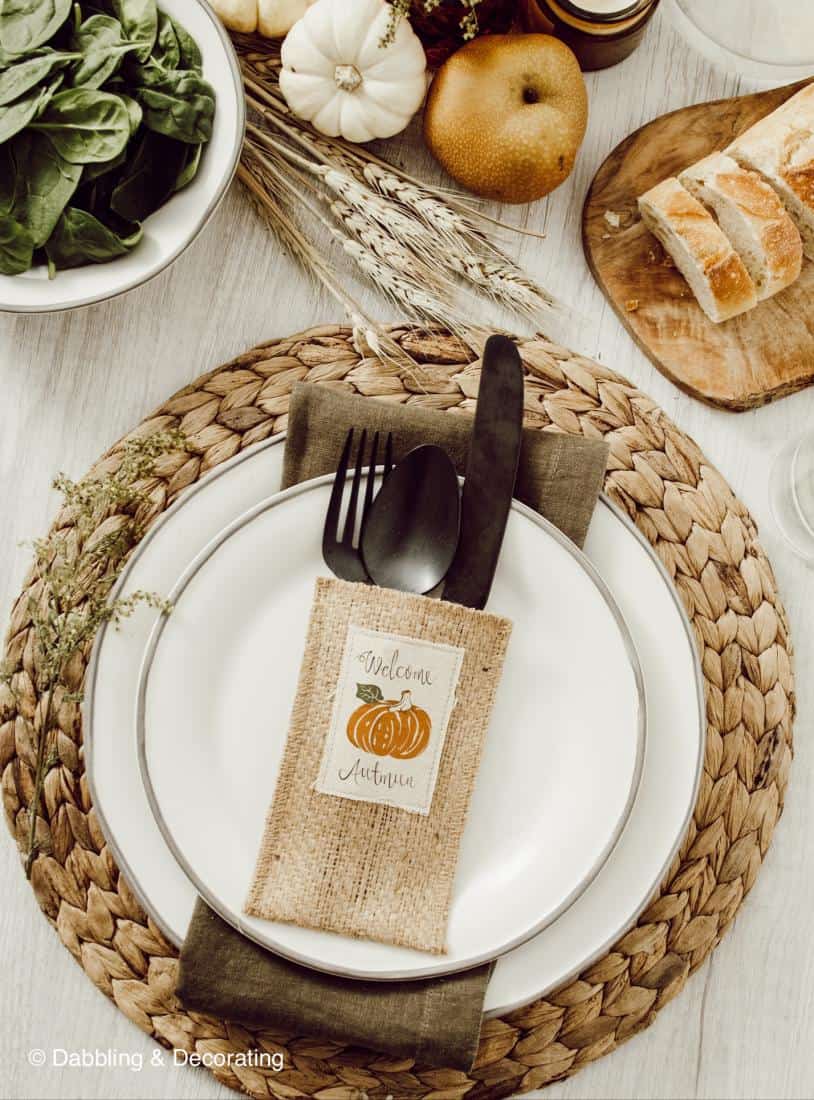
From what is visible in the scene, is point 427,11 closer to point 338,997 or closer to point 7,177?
point 7,177

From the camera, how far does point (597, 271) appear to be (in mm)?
1028

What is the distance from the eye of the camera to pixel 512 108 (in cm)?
92

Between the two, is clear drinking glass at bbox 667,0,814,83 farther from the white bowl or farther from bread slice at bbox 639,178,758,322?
the white bowl

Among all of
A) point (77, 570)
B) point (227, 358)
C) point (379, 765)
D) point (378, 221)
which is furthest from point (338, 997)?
point (378, 221)

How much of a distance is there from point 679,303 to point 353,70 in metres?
0.42

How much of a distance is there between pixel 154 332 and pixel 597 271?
0.49 meters

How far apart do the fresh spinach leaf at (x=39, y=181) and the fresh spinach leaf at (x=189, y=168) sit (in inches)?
3.6

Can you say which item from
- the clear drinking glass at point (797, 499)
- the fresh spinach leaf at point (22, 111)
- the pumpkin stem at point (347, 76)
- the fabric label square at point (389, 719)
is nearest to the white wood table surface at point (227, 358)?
the clear drinking glass at point (797, 499)

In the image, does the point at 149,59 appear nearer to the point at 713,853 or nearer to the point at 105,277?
the point at 105,277

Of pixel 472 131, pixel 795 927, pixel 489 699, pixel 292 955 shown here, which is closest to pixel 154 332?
pixel 472 131

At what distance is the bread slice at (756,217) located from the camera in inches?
38.9

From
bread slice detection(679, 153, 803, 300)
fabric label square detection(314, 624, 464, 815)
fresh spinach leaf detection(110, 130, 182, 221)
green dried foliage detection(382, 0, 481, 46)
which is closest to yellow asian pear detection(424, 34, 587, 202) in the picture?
green dried foliage detection(382, 0, 481, 46)

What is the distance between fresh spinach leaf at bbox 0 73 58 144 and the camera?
827 mm

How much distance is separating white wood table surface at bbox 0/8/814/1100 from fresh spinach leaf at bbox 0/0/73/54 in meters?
0.24
